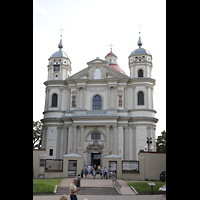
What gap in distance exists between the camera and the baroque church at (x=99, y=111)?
3738 centimetres

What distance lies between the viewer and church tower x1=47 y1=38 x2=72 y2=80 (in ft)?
144

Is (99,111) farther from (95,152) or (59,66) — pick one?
(59,66)

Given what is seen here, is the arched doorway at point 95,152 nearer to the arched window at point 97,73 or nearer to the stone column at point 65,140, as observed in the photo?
the stone column at point 65,140

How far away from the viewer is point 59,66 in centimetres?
4416

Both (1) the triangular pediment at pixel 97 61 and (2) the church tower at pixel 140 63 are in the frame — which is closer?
(1) the triangular pediment at pixel 97 61

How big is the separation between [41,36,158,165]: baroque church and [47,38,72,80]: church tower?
Answer: 0.54 ft

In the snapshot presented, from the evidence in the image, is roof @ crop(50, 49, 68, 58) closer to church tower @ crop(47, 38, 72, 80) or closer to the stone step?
church tower @ crop(47, 38, 72, 80)

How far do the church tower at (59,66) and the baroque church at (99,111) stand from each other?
0.17 meters

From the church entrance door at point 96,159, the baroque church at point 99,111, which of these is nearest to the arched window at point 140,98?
the baroque church at point 99,111

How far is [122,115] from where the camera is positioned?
38.4 metres
